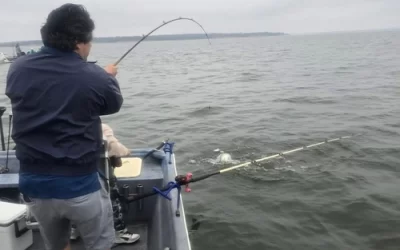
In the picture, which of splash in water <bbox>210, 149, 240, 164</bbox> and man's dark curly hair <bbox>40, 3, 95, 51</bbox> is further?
splash in water <bbox>210, 149, 240, 164</bbox>

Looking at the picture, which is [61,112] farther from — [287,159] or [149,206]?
[287,159]

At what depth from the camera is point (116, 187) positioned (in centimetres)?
429

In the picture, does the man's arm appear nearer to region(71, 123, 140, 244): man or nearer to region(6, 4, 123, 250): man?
region(6, 4, 123, 250): man

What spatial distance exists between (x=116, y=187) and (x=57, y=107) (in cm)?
194

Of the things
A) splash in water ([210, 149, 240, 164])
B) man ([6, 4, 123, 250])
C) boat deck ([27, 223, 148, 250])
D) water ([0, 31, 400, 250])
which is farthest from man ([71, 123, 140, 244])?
splash in water ([210, 149, 240, 164])

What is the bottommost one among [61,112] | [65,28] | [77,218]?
[77,218]

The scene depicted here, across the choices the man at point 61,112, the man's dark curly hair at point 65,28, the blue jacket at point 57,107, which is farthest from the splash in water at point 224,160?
the man's dark curly hair at point 65,28

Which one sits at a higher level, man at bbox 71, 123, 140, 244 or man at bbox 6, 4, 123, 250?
man at bbox 6, 4, 123, 250

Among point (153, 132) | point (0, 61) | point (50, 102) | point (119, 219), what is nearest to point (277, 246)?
point (119, 219)

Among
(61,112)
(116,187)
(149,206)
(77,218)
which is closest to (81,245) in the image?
(116,187)

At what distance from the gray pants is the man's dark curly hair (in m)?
0.96

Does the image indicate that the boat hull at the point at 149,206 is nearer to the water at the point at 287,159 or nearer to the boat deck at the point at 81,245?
the boat deck at the point at 81,245

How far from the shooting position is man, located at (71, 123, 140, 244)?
381cm

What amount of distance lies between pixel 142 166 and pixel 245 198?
2.80m
